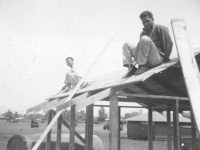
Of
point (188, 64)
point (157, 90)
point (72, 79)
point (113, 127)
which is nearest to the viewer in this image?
point (188, 64)

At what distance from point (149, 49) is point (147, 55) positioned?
152mm

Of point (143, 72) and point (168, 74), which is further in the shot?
point (168, 74)

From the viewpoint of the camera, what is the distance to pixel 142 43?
5727mm

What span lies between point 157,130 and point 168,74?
26.0 metres

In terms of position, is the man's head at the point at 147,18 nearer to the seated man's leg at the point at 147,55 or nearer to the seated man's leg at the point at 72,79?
the seated man's leg at the point at 147,55

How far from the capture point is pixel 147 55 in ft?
18.8

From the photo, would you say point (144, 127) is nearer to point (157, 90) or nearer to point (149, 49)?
point (157, 90)

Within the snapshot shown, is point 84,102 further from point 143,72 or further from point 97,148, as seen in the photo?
point 97,148

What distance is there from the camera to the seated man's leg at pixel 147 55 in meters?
5.69

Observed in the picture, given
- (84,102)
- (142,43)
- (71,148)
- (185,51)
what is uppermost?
(142,43)

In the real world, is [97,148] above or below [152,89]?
below

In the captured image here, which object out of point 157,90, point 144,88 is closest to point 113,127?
point 157,90

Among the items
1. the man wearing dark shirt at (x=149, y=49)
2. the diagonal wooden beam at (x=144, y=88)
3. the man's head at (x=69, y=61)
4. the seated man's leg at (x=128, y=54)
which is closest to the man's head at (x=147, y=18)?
the man wearing dark shirt at (x=149, y=49)

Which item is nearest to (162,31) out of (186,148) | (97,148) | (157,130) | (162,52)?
(162,52)
